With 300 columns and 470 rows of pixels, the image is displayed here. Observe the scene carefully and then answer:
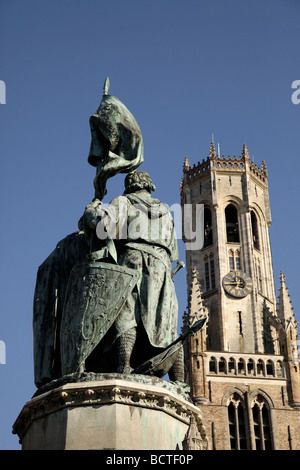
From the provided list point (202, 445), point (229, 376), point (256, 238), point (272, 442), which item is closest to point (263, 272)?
point (256, 238)

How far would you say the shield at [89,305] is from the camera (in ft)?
22.1

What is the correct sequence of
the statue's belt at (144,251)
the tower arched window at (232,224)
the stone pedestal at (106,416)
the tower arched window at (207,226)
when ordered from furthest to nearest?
the tower arched window at (207,226)
the tower arched window at (232,224)
the statue's belt at (144,251)
the stone pedestal at (106,416)

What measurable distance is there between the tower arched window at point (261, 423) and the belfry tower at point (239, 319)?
69 millimetres

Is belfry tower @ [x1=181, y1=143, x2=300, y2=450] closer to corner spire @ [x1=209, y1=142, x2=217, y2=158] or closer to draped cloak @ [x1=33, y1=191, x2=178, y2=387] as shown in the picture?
corner spire @ [x1=209, y1=142, x2=217, y2=158]

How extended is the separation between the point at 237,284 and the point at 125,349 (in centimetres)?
6058

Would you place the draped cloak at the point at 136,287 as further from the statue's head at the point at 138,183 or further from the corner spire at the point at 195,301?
the corner spire at the point at 195,301

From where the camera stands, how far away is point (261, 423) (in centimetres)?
5797

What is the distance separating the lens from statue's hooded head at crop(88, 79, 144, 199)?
791cm

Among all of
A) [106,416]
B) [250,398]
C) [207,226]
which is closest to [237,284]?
[207,226]

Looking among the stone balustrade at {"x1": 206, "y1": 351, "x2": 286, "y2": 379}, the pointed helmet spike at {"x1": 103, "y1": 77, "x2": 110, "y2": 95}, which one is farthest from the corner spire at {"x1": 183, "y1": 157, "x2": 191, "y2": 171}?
the pointed helmet spike at {"x1": 103, "y1": 77, "x2": 110, "y2": 95}

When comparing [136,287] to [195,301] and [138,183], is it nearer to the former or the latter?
[138,183]

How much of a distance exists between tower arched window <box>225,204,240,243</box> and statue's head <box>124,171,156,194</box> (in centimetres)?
6262

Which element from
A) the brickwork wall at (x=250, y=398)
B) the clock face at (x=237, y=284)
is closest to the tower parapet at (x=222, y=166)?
the clock face at (x=237, y=284)
